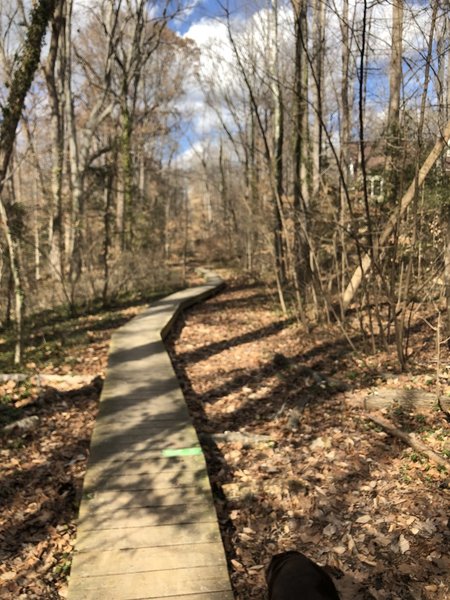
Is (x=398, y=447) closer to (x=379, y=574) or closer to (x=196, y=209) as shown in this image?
(x=379, y=574)

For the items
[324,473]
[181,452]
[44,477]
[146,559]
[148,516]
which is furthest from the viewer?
[181,452]

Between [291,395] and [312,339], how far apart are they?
2.62 meters

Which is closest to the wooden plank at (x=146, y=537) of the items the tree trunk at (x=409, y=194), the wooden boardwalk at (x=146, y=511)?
the wooden boardwalk at (x=146, y=511)

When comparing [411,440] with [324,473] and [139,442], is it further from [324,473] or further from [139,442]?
[139,442]

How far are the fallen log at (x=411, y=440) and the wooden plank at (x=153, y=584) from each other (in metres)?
2.11

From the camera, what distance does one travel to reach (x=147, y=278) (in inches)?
678

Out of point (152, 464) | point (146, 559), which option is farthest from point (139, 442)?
point (146, 559)

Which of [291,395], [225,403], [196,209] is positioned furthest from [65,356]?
[196,209]

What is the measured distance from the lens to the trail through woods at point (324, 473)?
3.26 metres

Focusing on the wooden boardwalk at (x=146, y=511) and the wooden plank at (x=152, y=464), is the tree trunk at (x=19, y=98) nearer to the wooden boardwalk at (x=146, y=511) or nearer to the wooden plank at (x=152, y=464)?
the wooden boardwalk at (x=146, y=511)

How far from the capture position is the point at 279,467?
4.73 metres

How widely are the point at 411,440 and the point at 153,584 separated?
2.71m

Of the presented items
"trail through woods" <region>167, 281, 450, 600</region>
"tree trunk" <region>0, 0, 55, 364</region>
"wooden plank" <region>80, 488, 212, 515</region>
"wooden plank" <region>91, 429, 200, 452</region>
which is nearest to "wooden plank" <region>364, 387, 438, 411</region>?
"trail through woods" <region>167, 281, 450, 600</region>

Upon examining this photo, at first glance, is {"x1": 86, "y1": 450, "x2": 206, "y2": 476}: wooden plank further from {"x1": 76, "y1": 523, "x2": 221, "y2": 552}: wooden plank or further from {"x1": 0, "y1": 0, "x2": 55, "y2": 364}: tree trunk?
{"x1": 0, "y1": 0, "x2": 55, "y2": 364}: tree trunk
